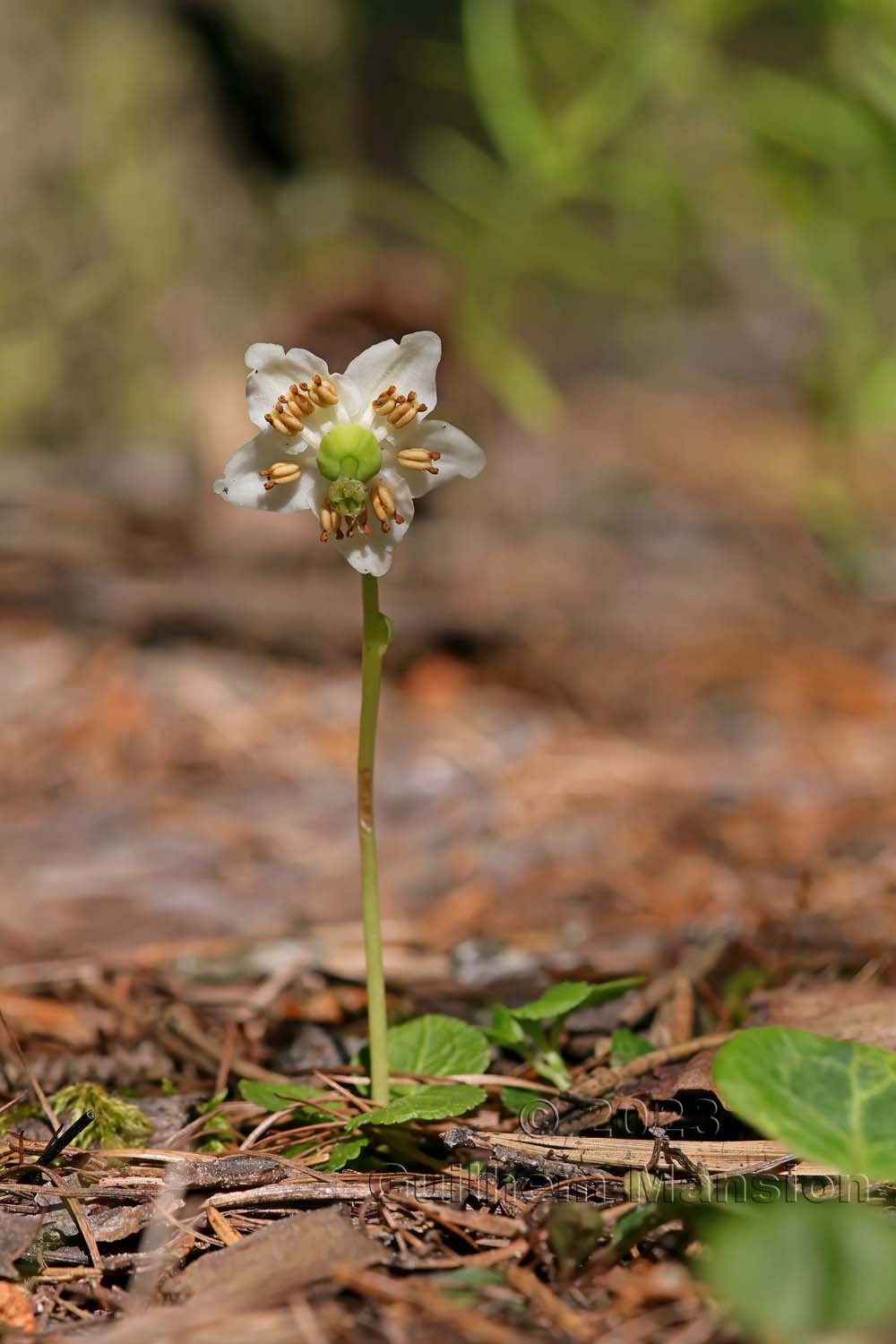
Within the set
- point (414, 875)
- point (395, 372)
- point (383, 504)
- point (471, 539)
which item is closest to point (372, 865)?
point (383, 504)

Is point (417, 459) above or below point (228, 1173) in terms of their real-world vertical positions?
above

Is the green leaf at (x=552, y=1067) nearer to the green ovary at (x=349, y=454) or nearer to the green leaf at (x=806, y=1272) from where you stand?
the green leaf at (x=806, y=1272)

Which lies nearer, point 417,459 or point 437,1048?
point 417,459

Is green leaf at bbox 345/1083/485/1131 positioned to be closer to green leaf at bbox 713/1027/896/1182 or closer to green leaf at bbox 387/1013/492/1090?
green leaf at bbox 387/1013/492/1090

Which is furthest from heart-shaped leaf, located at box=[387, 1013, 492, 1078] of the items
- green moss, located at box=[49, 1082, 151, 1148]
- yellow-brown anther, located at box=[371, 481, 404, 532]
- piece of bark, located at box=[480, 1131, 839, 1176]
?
yellow-brown anther, located at box=[371, 481, 404, 532]

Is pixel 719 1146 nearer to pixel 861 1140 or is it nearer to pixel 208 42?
pixel 861 1140

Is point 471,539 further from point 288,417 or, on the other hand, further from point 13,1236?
point 13,1236

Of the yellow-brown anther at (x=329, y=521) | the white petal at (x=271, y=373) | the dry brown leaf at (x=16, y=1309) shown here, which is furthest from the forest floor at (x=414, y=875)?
the white petal at (x=271, y=373)
